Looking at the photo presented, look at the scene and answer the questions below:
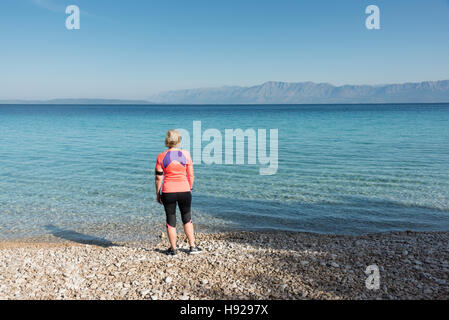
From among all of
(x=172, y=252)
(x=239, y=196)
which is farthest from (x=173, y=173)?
(x=239, y=196)

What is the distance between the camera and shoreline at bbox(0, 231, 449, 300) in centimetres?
543

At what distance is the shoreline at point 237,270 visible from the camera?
5430 mm

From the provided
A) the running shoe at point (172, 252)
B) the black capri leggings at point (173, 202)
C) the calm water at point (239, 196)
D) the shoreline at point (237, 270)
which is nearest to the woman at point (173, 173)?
the black capri leggings at point (173, 202)

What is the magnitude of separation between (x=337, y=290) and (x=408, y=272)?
162cm

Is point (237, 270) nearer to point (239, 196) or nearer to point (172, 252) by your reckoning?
point (172, 252)

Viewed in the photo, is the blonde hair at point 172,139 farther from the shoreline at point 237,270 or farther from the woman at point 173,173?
the shoreline at point 237,270

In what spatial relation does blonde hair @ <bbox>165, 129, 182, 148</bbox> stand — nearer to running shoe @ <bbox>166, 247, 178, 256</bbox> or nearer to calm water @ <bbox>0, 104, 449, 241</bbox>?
running shoe @ <bbox>166, 247, 178, 256</bbox>

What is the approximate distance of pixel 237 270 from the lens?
6.25 m

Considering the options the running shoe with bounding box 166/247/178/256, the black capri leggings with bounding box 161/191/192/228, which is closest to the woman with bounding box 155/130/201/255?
the black capri leggings with bounding box 161/191/192/228

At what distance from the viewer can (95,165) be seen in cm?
1983

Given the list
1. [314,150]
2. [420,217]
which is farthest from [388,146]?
[420,217]

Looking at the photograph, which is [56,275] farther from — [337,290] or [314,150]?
[314,150]

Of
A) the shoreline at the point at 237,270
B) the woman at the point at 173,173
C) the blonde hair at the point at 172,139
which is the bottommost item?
the shoreline at the point at 237,270

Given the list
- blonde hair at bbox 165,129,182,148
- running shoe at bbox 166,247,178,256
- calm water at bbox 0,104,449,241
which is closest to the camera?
blonde hair at bbox 165,129,182,148
